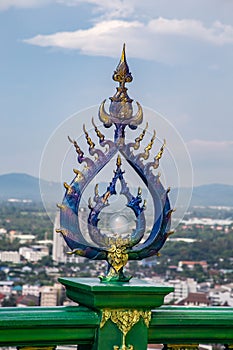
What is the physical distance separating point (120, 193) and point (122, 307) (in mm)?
356

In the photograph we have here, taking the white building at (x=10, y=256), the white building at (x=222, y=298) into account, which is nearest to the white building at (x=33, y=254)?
the white building at (x=10, y=256)

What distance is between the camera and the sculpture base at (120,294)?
2350 mm

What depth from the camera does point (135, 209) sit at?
8.18 feet

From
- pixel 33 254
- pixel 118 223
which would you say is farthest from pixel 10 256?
pixel 118 223

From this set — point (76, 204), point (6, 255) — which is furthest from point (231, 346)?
point (6, 255)

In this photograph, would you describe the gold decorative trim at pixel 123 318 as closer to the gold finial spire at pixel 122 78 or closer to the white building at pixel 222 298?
the gold finial spire at pixel 122 78

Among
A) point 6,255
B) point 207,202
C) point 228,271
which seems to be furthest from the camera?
point 6,255

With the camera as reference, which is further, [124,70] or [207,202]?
[207,202]

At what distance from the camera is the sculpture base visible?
92.5 inches

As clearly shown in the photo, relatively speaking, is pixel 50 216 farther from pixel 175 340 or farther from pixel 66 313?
pixel 175 340

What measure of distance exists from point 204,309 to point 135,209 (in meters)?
0.41

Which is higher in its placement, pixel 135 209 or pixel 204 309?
pixel 135 209

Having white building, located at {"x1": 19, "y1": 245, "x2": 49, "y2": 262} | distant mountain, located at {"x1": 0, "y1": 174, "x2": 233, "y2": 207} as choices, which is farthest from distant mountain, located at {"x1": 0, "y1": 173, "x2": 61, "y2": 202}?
white building, located at {"x1": 19, "y1": 245, "x2": 49, "y2": 262}

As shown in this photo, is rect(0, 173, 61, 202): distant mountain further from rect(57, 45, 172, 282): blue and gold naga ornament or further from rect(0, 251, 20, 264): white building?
rect(0, 251, 20, 264): white building
